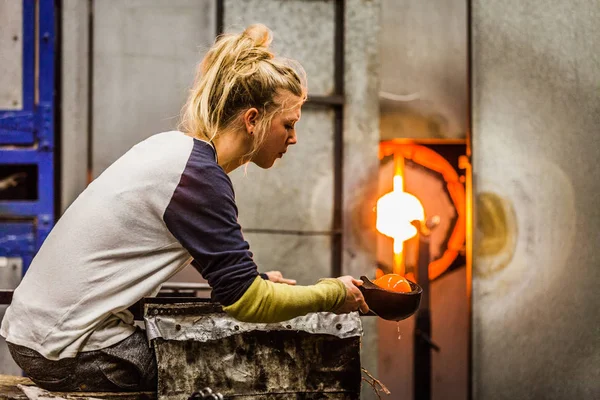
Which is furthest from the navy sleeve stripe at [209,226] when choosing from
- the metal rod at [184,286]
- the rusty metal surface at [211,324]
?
the metal rod at [184,286]

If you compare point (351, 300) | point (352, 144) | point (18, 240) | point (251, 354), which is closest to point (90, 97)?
point (18, 240)

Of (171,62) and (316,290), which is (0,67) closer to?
(171,62)

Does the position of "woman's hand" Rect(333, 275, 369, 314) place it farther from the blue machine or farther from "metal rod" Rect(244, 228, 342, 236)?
the blue machine

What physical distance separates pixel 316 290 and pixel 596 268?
2989 mm

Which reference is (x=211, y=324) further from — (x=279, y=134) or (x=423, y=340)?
(x=423, y=340)

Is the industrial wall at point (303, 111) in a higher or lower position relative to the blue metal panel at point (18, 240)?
higher

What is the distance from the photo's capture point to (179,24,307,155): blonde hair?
2.29 m

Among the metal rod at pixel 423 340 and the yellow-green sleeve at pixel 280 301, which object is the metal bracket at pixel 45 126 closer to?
the metal rod at pixel 423 340

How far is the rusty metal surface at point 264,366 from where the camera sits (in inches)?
88.0

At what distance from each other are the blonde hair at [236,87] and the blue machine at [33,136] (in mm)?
2422

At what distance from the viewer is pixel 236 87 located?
228 centimetres

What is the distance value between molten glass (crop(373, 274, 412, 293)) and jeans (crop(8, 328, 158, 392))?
0.84m

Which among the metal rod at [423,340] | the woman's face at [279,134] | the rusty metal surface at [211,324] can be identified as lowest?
the metal rod at [423,340]

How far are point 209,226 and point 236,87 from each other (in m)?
0.50
